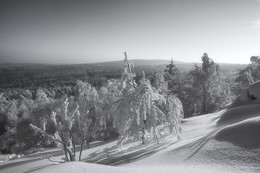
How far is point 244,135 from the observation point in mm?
6027

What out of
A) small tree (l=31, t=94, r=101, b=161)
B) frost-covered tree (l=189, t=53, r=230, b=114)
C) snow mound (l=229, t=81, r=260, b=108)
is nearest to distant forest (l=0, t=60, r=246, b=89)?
frost-covered tree (l=189, t=53, r=230, b=114)

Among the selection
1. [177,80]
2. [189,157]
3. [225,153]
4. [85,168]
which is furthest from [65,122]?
[177,80]

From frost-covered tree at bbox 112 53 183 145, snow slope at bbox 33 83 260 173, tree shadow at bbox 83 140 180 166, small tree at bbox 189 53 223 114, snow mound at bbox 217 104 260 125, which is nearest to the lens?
snow slope at bbox 33 83 260 173

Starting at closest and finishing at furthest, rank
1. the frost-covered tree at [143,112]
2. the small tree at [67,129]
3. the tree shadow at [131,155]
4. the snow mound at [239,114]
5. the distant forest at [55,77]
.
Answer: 1. the tree shadow at [131,155]
2. the frost-covered tree at [143,112]
3. the small tree at [67,129]
4. the snow mound at [239,114]
5. the distant forest at [55,77]

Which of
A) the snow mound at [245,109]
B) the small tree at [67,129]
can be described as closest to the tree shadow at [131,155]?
the small tree at [67,129]

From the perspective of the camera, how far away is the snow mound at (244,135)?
5539mm

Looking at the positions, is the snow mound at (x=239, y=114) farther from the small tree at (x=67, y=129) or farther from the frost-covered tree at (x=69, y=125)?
the small tree at (x=67, y=129)

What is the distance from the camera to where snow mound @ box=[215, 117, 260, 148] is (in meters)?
5.54

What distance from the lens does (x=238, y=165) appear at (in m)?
4.83

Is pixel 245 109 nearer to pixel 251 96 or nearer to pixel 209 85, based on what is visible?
pixel 251 96

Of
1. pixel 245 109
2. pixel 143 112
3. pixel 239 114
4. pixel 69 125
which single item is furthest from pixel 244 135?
pixel 69 125

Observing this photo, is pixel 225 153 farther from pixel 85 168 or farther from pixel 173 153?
pixel 85 168

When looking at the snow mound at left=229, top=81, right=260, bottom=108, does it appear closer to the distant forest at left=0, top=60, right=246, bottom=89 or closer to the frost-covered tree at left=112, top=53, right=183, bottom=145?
the frost-covered tree at left=112, top=53, right=183, bottom=145

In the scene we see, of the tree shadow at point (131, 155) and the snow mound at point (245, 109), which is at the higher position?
the snow mound at point (245, 109)
